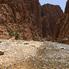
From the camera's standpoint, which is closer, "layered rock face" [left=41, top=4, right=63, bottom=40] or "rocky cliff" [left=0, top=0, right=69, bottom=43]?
"rocky cliff" [left=0, top=0, right=69, bottom=43]

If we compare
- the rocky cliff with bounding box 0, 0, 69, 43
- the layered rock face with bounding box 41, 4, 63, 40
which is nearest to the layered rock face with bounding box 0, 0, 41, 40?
the rocky cliff with bounding box 0, 0, 69, 43

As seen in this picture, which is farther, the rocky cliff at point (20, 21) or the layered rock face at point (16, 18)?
the layered rock face at point (16, 18)

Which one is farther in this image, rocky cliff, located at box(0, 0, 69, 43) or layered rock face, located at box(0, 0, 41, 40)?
layered rock face, located at box(0, 0, 41, 40)

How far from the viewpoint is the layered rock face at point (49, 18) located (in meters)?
116

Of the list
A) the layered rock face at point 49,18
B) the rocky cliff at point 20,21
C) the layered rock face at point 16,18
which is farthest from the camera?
the layered rock face at point 49,18

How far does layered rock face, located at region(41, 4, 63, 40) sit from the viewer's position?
4550 inches

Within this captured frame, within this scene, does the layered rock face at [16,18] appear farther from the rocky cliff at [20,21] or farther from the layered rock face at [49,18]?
the layered rock face at [49,18]

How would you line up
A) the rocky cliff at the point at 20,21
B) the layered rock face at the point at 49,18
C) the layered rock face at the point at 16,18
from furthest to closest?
the layered rock face at the point at 49,18, the layered rock face at the point at 16,18, the rocky cliff at the point at 20,21

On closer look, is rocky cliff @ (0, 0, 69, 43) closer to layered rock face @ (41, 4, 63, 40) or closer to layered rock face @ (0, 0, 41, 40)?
layered rock face @ (0, 0, 41, 40)

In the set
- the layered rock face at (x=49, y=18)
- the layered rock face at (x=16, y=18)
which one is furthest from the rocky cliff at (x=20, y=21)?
the layered rock face at (x=49, y=18)

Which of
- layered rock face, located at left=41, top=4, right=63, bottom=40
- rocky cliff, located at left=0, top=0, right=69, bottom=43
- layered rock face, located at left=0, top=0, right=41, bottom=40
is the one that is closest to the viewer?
rocky cliff, located at left=0, top=0, right=69, bottom=43

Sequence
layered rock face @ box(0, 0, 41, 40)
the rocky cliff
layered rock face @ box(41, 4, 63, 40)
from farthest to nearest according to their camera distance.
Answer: layered rock face @ box(41, 4, 63, 40) < layered rock face @ box(0, 0, 41, 40) < the rocky cliff

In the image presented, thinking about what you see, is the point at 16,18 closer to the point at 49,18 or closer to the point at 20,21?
the point at 20,21

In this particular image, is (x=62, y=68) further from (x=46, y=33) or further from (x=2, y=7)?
(x=46, y=33)
